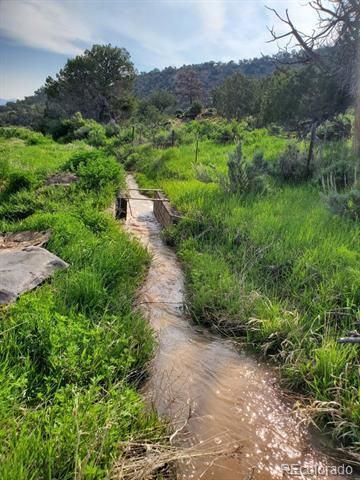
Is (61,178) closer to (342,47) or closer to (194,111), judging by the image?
(342,47)

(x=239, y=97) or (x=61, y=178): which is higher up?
(x=239, y=97)

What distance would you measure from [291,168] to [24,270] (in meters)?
7.44

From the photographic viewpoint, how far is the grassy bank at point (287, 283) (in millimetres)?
3154

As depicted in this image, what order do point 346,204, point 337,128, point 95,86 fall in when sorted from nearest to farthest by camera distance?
point 346,204, point 337,128, point 95,86

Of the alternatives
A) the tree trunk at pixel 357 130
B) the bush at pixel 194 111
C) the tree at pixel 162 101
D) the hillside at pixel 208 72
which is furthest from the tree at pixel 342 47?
the hillside at pixel 208 72

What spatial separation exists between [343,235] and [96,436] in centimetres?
441

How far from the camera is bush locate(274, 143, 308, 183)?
9594 mm

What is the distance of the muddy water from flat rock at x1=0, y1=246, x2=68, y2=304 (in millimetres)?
1256

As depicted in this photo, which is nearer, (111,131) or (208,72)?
(111,131)

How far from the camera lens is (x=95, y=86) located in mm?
46625

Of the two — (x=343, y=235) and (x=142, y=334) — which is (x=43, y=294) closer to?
(x=142, y=334)

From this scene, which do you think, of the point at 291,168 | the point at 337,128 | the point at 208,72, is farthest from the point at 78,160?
the point at 208,72

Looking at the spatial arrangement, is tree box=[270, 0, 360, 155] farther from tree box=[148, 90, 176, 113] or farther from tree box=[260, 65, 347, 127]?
tree box=[148, 90, 176, 113]

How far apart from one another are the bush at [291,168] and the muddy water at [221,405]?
629 centimetres
